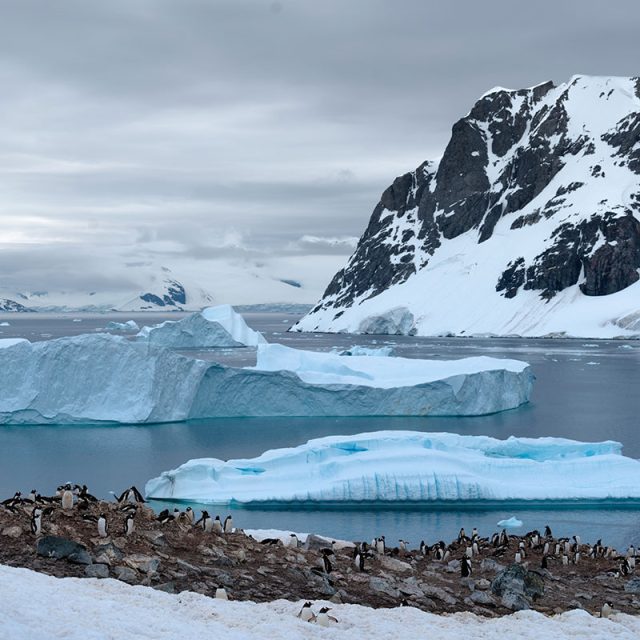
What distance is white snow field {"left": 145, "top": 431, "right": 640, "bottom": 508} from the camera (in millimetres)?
20625

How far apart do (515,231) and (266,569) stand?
437 ft

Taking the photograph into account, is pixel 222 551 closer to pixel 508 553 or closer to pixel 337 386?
pixel 508 553

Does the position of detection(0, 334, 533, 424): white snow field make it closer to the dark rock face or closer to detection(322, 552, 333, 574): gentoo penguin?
detection(322, 552, 333, 574): gentoo penguin

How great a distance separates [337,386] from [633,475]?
1486cm

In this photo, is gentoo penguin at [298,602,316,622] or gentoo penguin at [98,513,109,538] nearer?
gentoo penguin at [298,602,316,622]

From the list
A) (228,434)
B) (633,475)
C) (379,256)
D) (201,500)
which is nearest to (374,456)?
→ (201,500)

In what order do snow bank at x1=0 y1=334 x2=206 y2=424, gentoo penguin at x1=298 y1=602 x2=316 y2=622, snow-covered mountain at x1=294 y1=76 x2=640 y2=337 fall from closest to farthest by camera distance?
gentoo penguin at x1=298 y1=602 x2=316 y2=622 < snow bank at x1=0 y1=334 x2=206 y2=424 < snow-covered mountain at x1=294 y1=76 x2=640 y2=337

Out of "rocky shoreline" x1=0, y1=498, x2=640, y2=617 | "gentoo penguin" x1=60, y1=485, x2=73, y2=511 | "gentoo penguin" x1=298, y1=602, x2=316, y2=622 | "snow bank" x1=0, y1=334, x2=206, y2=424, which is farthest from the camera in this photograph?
"snow bank" x1=0, y1=334, x2=206, y2=424

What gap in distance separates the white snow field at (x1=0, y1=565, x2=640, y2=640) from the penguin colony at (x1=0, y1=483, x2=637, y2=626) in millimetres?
347

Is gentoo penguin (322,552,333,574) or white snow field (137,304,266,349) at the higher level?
white snow field (137,304,266,349)

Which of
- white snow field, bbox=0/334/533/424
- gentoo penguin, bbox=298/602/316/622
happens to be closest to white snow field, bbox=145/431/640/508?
white snow field, bbox=0/334/533/424

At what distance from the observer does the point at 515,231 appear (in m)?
139

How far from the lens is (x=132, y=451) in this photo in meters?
27.8

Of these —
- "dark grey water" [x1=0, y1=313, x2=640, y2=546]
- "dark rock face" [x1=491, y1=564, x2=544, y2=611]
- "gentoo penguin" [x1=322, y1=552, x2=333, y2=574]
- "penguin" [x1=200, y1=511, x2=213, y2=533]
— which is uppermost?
"penguin" [x1=200, y1=511, x2=213, y2=533]
